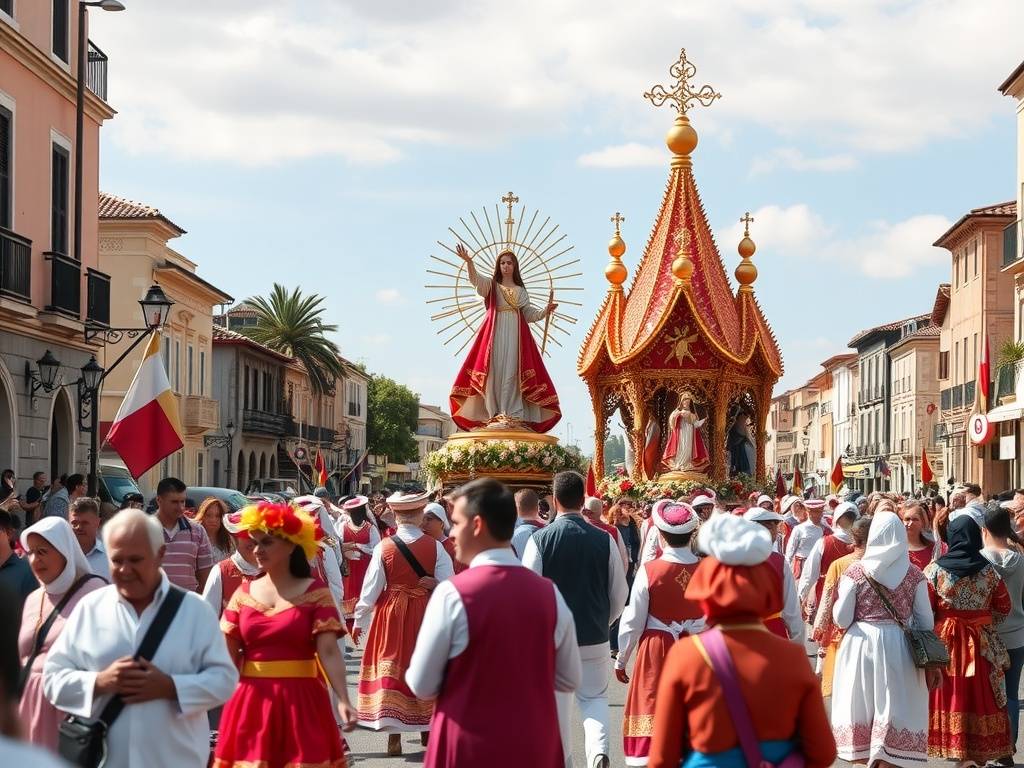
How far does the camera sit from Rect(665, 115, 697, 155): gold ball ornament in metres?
31.9

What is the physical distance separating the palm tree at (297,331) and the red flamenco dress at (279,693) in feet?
212

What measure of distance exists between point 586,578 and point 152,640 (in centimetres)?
458

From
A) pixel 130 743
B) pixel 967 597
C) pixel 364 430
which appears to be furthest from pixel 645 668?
pixel 364 430

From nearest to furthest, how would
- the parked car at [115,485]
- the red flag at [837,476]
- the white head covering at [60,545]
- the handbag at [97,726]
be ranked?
the handbag at [97,726] < the white head covering at [60,545] < the parked car at [115,485] < the red flag at [837,476]

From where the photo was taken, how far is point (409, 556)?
10711 millimetres

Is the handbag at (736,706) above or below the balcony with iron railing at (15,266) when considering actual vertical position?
below

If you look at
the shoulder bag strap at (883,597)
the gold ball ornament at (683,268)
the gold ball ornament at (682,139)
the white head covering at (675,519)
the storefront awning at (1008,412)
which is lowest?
the shoulder bag strap at (883,597)

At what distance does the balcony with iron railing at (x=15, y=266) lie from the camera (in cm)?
2199

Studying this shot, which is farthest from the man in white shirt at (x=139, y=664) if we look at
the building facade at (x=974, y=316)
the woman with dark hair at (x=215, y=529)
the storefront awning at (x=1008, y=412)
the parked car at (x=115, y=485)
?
the building facade at (x=974, y=316)

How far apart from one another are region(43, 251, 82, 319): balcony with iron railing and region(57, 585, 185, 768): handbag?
1916 centimetres

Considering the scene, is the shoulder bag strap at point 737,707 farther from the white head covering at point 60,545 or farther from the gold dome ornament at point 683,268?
the gold dome ornament at point 683,268

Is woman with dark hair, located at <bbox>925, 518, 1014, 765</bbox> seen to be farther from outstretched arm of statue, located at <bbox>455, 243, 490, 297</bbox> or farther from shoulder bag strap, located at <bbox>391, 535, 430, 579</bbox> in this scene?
outstretched arm of statue, located at <bbox>455, 243, 490, 297</bbox>

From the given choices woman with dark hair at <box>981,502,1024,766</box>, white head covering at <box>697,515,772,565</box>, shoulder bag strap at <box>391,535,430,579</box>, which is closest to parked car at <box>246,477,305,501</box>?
shoulder bag strap at <box>391,535,430,579</box>

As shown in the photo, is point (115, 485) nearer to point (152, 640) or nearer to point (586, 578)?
point (586, 578)
